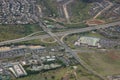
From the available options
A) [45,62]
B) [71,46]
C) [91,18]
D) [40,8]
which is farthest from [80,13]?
[45,62]

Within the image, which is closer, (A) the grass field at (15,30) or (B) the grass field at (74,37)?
(B) the grass field at (74,37)

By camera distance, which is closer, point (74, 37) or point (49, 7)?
point (74, 37)

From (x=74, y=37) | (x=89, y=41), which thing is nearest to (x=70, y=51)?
(x=89, y=41)

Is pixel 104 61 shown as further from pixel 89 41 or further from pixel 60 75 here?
pixel 60 75

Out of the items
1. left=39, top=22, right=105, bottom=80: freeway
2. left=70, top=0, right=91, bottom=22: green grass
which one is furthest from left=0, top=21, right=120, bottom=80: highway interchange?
left=70, top=0, right=91, bottom=22: green grass

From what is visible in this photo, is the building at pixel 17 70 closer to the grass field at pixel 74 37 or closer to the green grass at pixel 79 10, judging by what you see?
the grass field at pixel 74 37

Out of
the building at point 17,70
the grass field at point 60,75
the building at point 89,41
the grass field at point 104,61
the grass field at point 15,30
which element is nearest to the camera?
the grass field at point 60,75

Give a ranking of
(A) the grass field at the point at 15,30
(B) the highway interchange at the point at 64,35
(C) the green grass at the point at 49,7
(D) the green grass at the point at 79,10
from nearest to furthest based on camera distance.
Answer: (B) the highway interchange at the point at 64,35 < (A) the grass field at the point at 15,30 < (D) the green grass at the point at 79,10 < (C) the green grass at the point at 49,7

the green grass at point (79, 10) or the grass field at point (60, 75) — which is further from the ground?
the green grass at point (79, 10)

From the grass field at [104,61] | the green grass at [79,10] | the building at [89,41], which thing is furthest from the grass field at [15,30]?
the grass field at [104,61]
